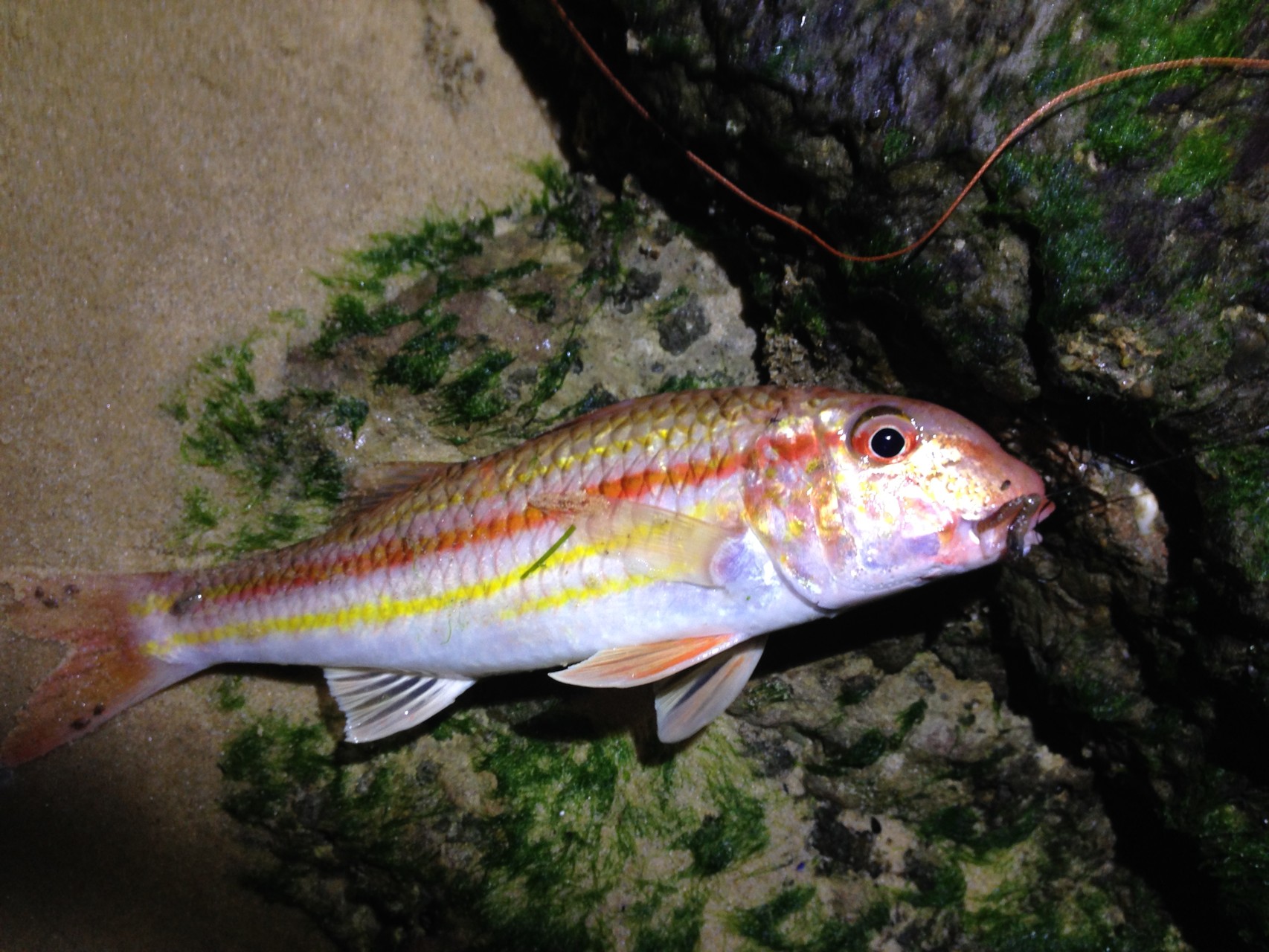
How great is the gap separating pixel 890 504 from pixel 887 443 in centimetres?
18

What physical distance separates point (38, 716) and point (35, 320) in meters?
1.49

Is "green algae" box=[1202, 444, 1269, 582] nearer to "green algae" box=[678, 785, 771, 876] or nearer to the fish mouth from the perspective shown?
the fish mouth

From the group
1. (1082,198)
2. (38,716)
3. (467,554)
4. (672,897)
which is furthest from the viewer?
(672,897)

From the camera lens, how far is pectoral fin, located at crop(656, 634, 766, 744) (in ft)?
8.49

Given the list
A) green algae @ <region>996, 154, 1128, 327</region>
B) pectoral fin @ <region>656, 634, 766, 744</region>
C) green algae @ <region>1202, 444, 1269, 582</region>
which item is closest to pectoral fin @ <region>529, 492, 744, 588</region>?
pectoral fin @ <region>656, 634, 766, 744</region>

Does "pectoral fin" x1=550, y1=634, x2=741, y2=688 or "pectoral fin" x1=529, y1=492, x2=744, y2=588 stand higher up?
"pectoral fin" x1=529, y1=492, x2=744, y2=588

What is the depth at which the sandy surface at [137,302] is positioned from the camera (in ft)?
9.50

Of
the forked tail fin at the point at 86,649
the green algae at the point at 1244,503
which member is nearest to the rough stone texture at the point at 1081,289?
the green algae at the point at 1244,503

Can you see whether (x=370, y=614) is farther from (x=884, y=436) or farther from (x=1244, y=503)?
(x=1244, y=503)

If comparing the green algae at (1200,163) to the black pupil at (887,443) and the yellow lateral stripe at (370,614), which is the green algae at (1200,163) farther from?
the yellow lateral stripe at (370,614)

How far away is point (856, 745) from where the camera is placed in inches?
123

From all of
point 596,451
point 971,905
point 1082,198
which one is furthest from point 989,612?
point 596,451

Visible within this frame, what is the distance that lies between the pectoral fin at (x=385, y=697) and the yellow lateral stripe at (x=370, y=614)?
0.29 m

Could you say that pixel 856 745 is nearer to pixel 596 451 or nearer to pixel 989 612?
pixel 989 612
